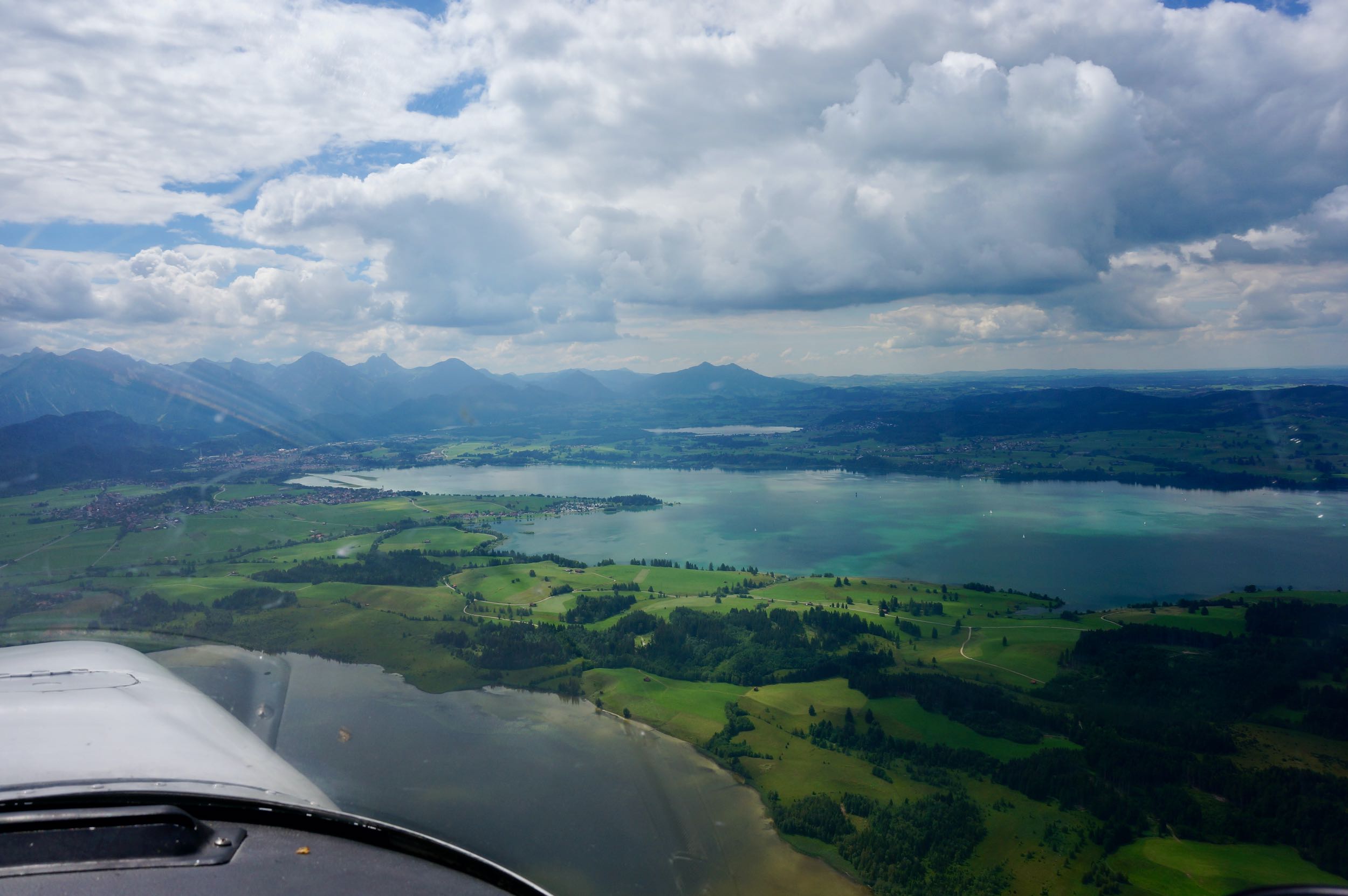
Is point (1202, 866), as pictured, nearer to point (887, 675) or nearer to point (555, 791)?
point (887, 675)

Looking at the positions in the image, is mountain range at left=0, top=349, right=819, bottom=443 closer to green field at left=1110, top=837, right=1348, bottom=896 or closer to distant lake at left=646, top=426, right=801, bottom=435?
distant lake at left=646, top=426, right=801, bottom=435

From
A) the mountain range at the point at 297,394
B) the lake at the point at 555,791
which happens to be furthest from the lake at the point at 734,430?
the lake at the point at 555,791

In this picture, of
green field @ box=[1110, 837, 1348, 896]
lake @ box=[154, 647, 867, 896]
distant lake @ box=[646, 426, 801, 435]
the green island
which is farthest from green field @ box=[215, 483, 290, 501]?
distant lake @ box=[646, 426, 801, 435]

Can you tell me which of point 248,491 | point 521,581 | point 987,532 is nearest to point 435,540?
point 521,581

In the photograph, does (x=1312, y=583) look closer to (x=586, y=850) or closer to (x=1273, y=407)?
(x=586, y=850)

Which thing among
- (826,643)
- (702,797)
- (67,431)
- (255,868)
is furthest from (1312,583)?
(67,431)

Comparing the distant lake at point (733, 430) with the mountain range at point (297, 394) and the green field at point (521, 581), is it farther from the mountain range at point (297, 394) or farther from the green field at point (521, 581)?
→ the green field at point (521, 581)
